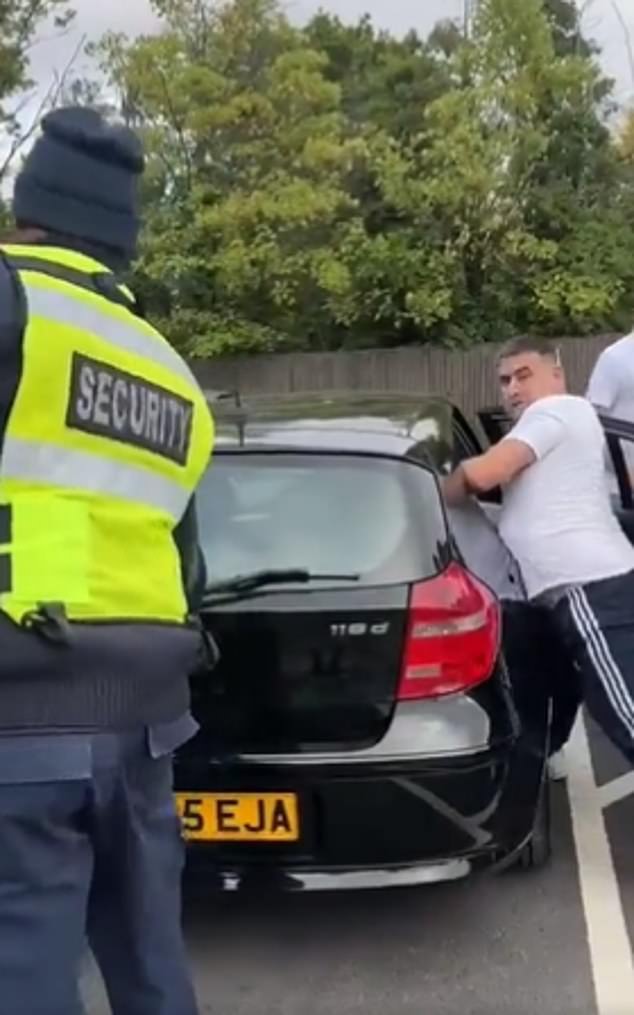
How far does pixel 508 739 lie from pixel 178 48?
19.5 m

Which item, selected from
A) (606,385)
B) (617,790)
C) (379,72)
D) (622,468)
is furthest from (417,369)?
(622,468)

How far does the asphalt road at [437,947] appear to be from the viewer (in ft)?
13.2

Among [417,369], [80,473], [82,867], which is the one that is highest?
[417,369]

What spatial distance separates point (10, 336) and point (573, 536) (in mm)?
2832

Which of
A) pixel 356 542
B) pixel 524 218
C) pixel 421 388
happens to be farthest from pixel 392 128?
pixel 356 542

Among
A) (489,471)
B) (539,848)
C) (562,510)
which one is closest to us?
(489,471)

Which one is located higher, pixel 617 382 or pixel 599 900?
pixel 617 382

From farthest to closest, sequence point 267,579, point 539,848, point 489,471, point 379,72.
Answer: point 379,72 < point 539,848 < point 489,471 < point 267,579

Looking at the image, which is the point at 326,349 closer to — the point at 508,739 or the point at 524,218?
the point at 524,218

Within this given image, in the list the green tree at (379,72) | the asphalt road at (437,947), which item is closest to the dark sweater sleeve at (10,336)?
the asphalt road at (437,947)

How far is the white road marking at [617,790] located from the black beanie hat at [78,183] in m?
3.71

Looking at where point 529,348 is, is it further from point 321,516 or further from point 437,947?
point 437,947

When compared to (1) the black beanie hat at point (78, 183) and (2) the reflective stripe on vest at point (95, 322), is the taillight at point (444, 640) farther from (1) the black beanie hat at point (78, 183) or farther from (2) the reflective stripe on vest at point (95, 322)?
→ (1) the black beanie hat at point (78, 183)

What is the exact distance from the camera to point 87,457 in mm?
2215
